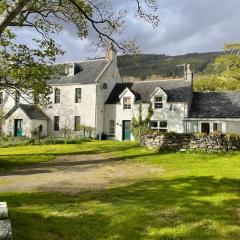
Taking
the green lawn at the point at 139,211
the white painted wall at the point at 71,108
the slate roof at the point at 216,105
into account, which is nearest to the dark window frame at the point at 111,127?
the white painted wall at the point at 71,108

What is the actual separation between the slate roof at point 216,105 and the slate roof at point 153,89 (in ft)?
5.81

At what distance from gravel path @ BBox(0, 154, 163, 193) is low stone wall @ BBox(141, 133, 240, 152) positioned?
508 cm

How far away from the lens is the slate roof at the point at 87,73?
5228 centimetres

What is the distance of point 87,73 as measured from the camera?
53594mm

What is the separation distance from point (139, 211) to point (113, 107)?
132 feet

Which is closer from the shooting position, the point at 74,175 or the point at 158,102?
the point at 74,175

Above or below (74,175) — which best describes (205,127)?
above

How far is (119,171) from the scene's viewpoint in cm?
2152

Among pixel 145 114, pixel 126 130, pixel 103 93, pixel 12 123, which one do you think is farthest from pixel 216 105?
pixel 12 123

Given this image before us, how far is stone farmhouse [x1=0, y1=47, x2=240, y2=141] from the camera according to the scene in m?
45.9

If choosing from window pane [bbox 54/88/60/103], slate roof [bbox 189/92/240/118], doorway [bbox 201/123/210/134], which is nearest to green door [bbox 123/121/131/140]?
slate roof [bbox 189/92/240/118]

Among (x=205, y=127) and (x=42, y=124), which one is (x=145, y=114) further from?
(x=42, y=124)

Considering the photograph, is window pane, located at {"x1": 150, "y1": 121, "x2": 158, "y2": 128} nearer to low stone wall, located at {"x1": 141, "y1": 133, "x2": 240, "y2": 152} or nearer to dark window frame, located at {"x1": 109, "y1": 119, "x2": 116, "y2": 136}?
dark window frame, located at {"x1": 109, "y1": 119, "x2": 116, "y2": 136}

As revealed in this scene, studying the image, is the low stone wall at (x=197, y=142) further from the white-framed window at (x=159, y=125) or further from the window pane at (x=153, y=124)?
the window pane at (x=153, y=124)
